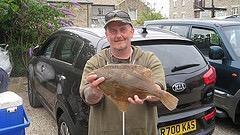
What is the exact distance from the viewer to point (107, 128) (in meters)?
2.62

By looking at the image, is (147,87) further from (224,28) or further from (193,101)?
(224,28)

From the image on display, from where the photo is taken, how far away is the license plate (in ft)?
12.9

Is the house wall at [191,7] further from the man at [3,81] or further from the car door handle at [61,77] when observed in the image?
the man at [3,81]

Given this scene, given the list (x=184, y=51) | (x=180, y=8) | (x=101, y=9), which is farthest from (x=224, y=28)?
(x=180, y=8)

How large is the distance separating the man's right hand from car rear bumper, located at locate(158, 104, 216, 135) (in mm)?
1635

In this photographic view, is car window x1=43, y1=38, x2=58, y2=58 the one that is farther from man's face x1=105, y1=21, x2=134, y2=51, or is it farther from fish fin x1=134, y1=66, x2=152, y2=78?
fish fin x1=134, y1=66, x2=152, y2=78

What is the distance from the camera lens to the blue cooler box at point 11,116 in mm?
3178

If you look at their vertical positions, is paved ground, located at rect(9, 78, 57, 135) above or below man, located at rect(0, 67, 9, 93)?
below

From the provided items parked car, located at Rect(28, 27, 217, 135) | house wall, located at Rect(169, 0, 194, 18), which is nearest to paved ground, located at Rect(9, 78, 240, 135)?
parked car, located at Rect(28, 27, 217, 135)

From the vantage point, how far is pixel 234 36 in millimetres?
6363

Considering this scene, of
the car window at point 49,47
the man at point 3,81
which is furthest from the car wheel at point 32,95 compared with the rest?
the man at point 3,81

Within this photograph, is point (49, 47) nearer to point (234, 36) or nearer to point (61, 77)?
point (61, 77)

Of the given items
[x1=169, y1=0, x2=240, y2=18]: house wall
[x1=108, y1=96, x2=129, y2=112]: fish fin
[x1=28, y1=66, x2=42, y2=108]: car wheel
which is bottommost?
[x1=28, y1=66, x2=42, y2=108]: car wheel

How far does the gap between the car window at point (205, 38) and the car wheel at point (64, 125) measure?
327 centimetres
